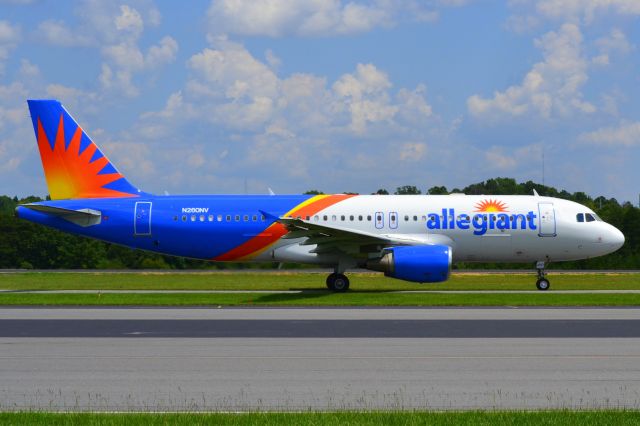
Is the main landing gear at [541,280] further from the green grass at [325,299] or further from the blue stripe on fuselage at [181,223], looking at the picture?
the blue stripe on fuselage at [181,223]

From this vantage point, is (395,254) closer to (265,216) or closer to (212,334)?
(265,216)

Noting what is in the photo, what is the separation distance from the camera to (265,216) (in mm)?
33469

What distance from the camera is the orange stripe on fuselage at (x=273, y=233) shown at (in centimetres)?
3466

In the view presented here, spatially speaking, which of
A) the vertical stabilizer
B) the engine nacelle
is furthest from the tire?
the vertical stabilizer

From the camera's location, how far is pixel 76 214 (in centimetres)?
3506

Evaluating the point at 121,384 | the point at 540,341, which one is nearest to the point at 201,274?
the point at 540,341

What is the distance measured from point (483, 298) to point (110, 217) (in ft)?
48.2

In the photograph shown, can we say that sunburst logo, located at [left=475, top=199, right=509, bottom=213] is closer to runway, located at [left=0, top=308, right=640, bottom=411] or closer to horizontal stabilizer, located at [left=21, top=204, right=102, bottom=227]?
runway, located at [left=0, top=308, right=640, bottom=411]

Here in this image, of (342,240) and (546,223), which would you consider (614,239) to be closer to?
(546,223)

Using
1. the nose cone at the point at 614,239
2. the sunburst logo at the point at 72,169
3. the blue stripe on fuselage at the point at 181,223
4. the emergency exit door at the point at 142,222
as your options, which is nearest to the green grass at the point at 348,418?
the blue stripe on fuselage at the point at 181,223

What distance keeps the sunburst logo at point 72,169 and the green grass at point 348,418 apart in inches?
1033

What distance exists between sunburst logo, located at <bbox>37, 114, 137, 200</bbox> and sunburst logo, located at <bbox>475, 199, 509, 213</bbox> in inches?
540

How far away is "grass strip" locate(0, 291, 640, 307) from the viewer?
90.4ft

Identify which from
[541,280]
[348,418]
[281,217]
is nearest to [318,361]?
[348,418]
